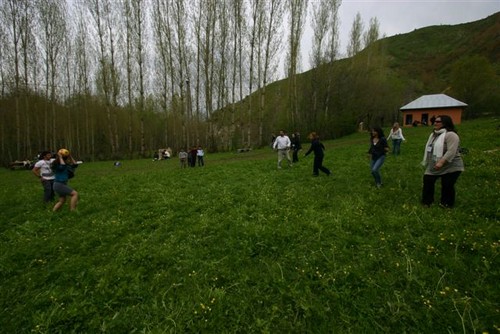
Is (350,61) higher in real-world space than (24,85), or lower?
higher

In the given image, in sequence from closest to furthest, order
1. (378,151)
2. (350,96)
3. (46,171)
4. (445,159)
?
(445,159) < (378,151) < (46,171) < (350,96)

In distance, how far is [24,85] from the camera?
2973 centimetres

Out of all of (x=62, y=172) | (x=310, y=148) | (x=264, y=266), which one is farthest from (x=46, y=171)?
(x=310, y=148)

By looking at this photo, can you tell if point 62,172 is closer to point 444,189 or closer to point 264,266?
point 264,266

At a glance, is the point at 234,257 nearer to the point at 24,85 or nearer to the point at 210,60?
the point at 210,60

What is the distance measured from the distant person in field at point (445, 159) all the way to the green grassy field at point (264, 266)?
490 millimetres

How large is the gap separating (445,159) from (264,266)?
4281 mm

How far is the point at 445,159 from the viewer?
5.12m

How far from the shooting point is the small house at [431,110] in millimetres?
40219

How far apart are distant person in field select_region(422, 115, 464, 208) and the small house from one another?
42838 mm

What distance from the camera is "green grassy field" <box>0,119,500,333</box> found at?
3.30 meters

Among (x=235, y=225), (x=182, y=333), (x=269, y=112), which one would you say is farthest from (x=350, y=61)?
(x=182, y=333)

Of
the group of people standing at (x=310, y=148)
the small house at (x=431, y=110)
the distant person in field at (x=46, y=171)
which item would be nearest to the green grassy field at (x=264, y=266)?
the distant person in field at (x=46, y=171)

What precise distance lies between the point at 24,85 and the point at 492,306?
41.7 meters
